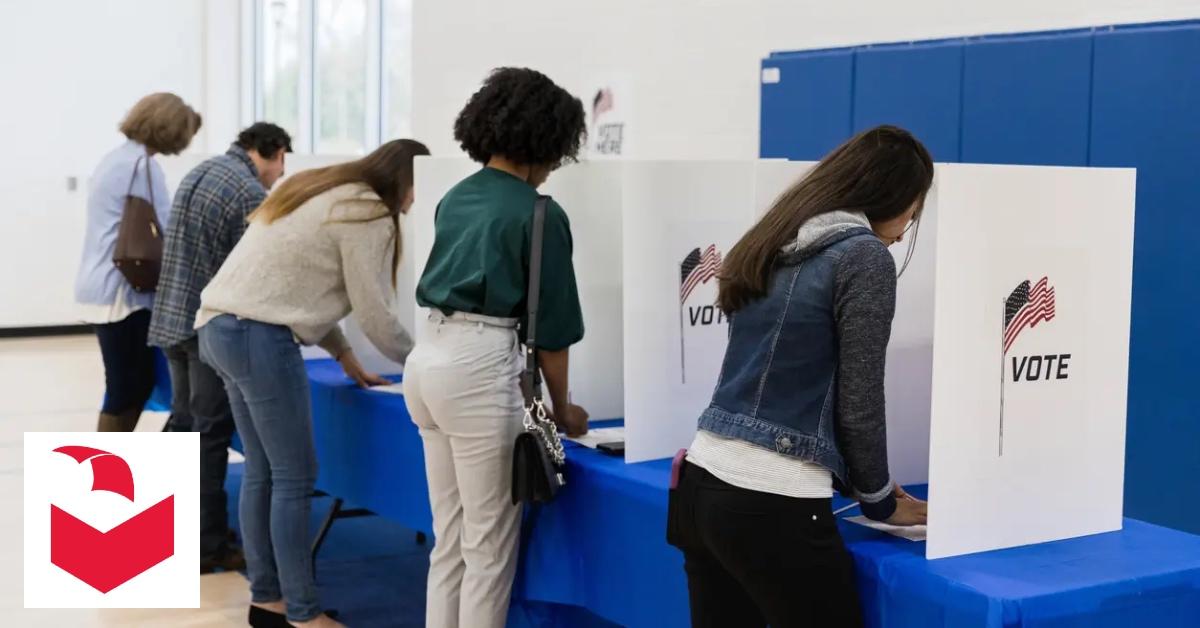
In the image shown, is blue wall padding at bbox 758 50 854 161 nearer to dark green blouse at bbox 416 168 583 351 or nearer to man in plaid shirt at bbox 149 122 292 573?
man in plaid shirt at bbox 149 122 292 573

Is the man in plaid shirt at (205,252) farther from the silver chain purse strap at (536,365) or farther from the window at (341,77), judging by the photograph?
the window at (341,77)

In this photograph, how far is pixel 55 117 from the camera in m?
9.90

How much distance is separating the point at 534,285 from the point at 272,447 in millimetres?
1045

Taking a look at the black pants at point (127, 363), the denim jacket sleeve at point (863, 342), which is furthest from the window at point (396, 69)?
the denim jacket sleeve at point (863, 342)

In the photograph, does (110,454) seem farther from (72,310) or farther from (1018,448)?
(72,310)

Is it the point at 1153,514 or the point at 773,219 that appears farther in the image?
the point at 1153,514

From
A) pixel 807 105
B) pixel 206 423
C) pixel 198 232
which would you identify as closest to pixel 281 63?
pixel 198 232

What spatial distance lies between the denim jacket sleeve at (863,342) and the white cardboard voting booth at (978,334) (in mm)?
92

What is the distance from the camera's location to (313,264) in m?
3.14

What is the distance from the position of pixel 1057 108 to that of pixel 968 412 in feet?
5.48

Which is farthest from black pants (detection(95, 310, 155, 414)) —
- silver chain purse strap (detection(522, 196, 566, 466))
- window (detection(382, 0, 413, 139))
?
window (detection(382, 0, 413, 139))

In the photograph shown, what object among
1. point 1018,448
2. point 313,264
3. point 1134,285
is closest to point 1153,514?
point 1134,285

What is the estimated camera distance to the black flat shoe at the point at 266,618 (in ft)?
11.2

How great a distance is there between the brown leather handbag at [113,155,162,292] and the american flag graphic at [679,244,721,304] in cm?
253
